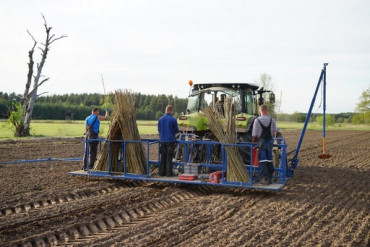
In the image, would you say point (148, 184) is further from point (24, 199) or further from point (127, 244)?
point (127, 244)

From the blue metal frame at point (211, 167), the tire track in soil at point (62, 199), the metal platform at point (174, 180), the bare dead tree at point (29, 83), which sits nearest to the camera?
the tire track in soil at point (62, 199)

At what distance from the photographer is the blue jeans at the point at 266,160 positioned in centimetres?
838

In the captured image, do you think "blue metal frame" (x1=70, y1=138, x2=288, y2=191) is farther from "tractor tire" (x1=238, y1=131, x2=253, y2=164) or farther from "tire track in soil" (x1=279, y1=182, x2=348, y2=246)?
"tire track in soil" (x1=279, y1=182, x2=348, y2=246)

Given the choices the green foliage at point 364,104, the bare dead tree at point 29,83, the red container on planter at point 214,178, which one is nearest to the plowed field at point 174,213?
the red container on planter at point 214,178

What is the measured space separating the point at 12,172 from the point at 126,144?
349 centimetres

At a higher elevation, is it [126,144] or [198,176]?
[126,144]

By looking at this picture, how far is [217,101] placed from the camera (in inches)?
389

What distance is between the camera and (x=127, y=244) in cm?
509

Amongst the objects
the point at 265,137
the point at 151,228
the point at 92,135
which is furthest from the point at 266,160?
the point at 92,135

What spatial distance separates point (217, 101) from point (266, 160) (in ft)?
7.06

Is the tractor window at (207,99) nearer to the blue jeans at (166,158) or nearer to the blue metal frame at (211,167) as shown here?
the blue metal frame at (211,167)

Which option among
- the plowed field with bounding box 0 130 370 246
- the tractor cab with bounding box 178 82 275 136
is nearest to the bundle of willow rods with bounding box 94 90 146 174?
the plowed field with bounding box 0 130 370 246

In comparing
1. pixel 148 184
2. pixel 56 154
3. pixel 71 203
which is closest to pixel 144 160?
pixel 148 184

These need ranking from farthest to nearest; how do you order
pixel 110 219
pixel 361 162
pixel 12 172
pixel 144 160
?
pixel 361 162
pixel 12 172
pixel 144 160
pixel 110 219
